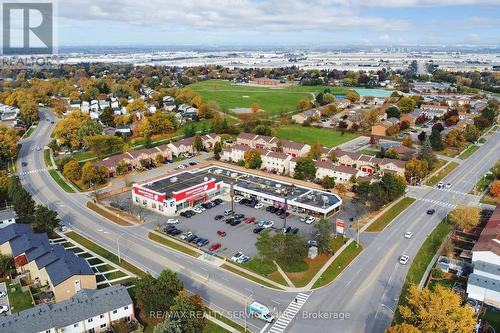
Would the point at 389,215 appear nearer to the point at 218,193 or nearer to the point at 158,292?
the point at 218,193

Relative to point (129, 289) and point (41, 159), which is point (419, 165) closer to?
point (129, 289)

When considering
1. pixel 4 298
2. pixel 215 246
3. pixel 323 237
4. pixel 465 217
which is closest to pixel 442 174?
pixel 465 217

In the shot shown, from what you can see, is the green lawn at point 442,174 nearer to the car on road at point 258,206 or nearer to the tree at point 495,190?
the tree at point 495,190

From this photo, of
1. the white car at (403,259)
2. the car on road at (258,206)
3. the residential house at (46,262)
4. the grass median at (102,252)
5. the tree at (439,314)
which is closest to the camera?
the tree at (439,314)

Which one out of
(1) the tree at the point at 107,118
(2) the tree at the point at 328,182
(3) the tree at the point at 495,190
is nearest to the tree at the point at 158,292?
(2) the tree at the point at 328,182

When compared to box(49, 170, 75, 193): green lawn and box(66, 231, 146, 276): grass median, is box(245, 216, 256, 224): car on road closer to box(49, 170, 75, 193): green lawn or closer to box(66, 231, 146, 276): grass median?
box(66, 231, 146, 276): grass median

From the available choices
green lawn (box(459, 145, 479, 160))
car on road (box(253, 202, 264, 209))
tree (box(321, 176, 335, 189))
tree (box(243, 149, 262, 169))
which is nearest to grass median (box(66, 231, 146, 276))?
car on road (box(253, 202, 264, 209))

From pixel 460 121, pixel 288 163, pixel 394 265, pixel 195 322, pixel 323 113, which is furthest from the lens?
pixel 323 113

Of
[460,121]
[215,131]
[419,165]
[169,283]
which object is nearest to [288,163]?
[419,165]
